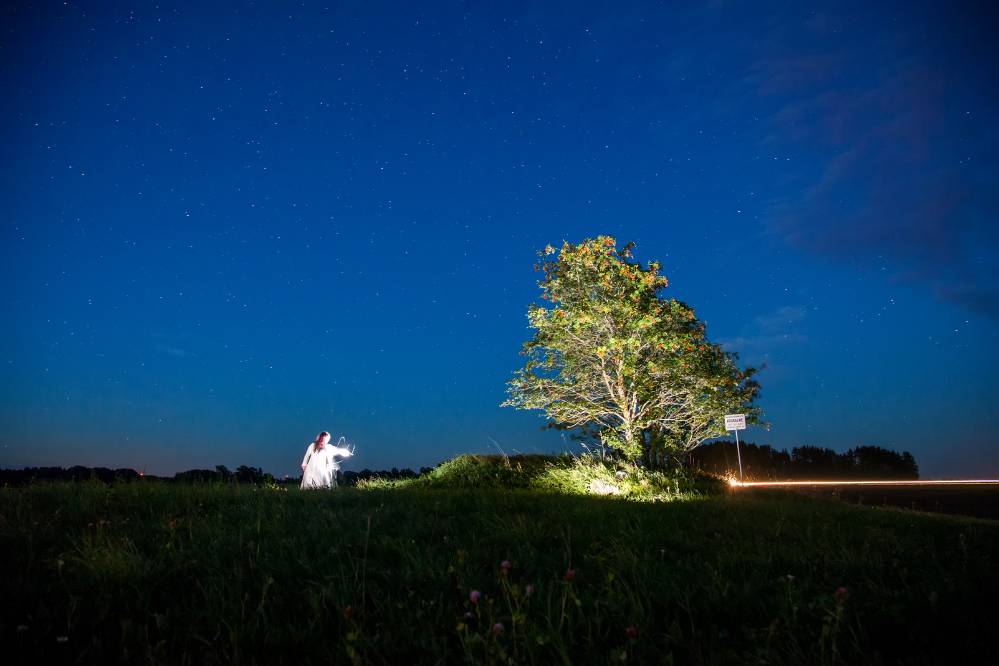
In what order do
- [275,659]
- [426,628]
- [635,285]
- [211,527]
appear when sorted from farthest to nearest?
[635,285] < [211,527] < [426,628] < [275,659]

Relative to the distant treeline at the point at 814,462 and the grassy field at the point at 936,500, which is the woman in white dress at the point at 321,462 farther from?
the distant treeline at the point at 814,462

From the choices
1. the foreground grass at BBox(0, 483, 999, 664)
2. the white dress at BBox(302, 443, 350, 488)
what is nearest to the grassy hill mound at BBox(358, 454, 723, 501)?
the white dress at BBox(302, 443, 350, 488)

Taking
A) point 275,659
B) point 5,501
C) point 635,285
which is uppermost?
point 635,285

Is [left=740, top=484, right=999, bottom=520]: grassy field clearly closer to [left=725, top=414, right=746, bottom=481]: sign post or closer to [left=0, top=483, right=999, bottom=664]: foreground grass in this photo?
[left=725, top=414, right=746, bottom=481]: sign post

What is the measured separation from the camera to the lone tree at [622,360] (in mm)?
16375

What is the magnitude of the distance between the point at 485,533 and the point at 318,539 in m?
1.72

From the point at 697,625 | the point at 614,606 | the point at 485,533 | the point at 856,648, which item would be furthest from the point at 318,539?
the point at 856,648

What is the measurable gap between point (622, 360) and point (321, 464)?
391 inches

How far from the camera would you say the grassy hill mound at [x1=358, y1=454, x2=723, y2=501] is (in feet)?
42.6

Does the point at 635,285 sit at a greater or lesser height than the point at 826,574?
greater

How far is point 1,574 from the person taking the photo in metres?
3.88

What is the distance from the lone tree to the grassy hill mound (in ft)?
5.06

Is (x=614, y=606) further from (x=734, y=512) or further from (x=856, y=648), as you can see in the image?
(x=734, y=512)

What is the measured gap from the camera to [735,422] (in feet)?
60.0
